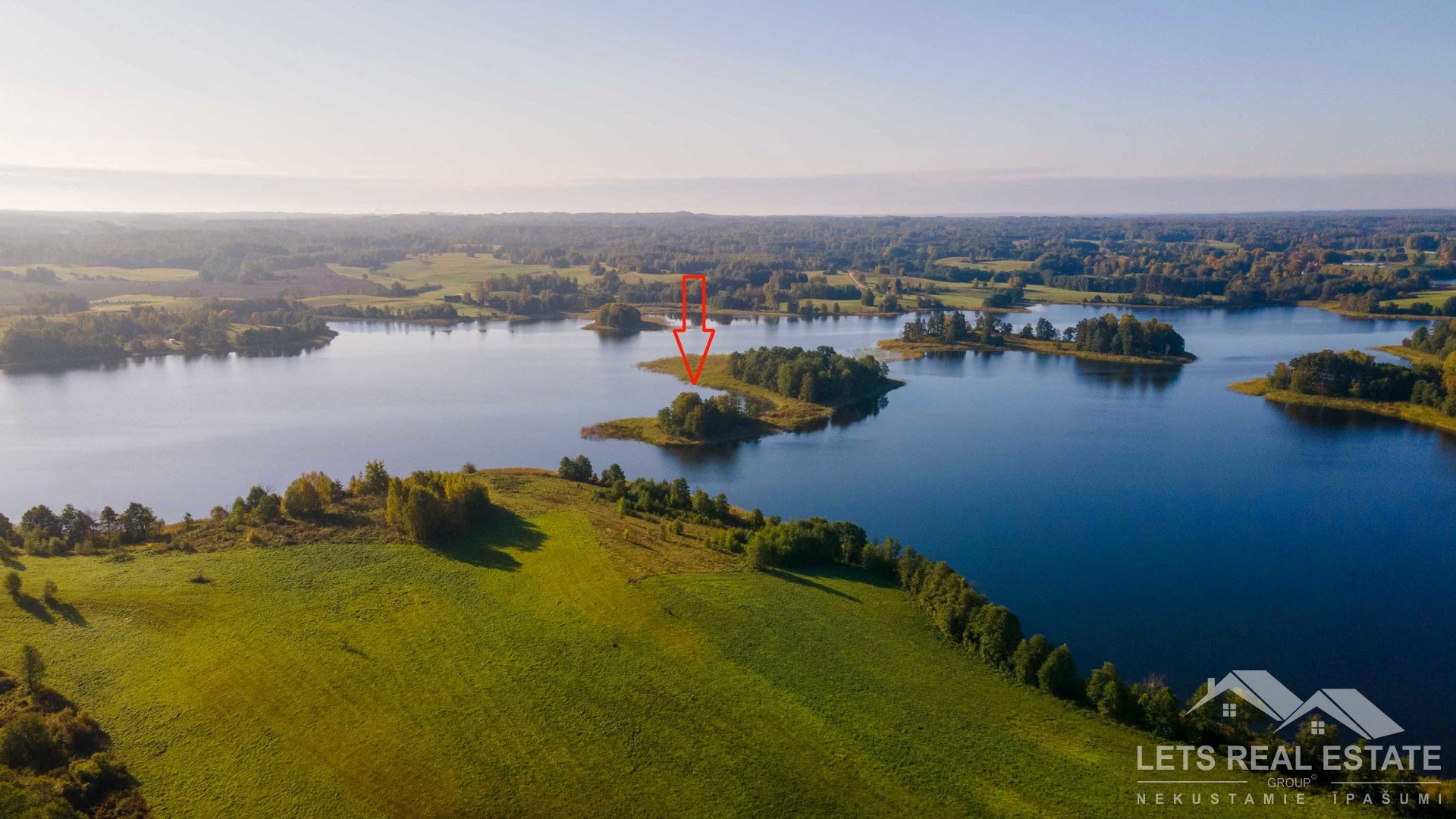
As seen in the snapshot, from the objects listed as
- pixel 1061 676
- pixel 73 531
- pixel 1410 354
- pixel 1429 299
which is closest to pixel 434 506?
pixel 73 531

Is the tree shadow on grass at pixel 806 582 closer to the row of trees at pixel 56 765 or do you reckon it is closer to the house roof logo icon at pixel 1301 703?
the house roof logo icon at pixel 1301 703

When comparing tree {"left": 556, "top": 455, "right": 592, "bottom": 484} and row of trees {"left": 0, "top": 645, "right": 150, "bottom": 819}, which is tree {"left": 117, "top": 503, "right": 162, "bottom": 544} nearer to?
row of trees {"left": 0, "top": 645, "right": 150, "bottom": 819}

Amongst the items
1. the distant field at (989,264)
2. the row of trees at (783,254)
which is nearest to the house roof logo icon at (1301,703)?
the row of trees at (783,254)

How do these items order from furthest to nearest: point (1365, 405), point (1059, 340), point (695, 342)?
1. point (695, 342)
2. point (1059, 340)
3. point (1365, 405)

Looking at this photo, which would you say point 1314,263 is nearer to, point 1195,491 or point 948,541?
point 1195,491

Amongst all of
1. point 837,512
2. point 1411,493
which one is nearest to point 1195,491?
point 1411,493

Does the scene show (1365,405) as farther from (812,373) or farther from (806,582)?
(806,582)
